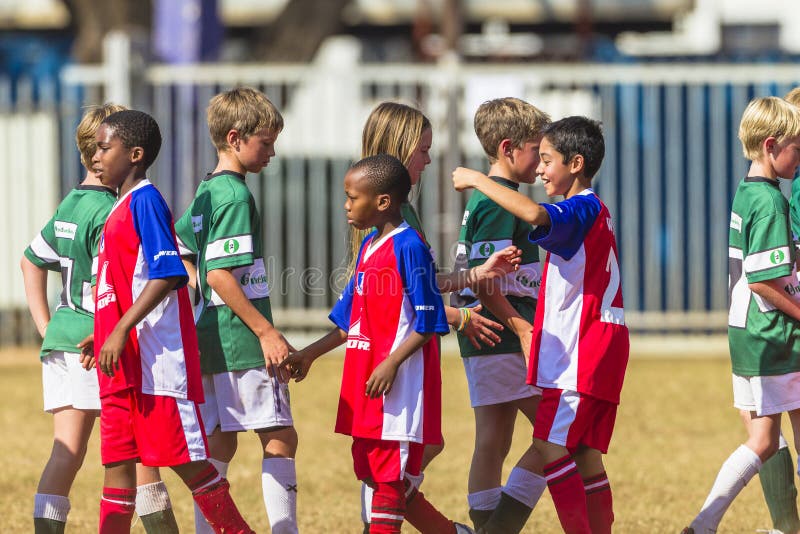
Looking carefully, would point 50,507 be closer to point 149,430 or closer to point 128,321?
point 149,430

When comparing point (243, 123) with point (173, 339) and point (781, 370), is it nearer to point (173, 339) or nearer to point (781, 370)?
point (173, 339)

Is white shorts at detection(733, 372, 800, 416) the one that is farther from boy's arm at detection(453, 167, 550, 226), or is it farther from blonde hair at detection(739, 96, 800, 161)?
→ boy's arm at detection(453, 167, 550, 226)

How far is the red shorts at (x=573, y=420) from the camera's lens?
461 cm

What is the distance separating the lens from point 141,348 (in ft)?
14.8

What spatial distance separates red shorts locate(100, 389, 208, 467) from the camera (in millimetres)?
4453

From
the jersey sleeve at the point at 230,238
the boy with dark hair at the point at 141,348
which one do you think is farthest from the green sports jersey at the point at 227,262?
the boy with dark hair at the point at 141,348

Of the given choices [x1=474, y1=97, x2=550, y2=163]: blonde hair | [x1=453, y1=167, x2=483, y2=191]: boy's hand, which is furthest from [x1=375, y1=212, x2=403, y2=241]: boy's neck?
[x1=474, y1=97, x2=550, y2=163]: blonde hair

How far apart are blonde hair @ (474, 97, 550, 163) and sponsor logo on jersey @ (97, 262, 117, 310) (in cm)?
158

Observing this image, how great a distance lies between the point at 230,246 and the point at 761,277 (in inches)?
76.4

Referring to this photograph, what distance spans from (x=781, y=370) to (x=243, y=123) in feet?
7.23

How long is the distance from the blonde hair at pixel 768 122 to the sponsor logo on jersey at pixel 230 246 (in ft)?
6.35

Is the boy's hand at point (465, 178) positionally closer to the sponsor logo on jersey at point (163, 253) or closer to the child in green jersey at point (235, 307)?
the child in green jersey at point (235, 307)

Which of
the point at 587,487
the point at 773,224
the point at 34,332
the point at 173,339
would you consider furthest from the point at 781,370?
the point at 34,332

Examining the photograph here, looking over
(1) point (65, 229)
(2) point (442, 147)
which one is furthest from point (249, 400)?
(2) point (442, 147)
